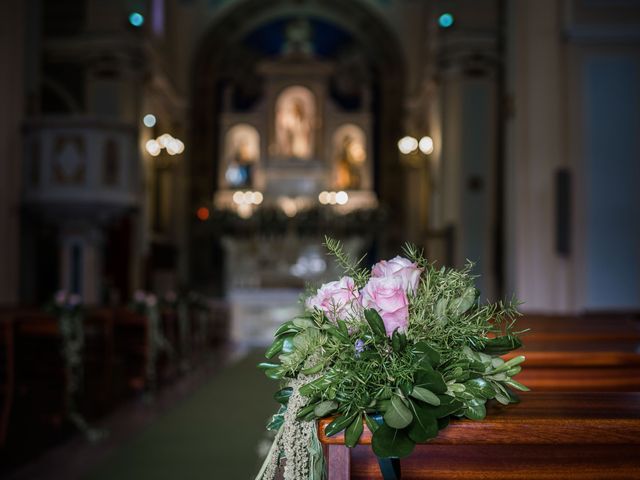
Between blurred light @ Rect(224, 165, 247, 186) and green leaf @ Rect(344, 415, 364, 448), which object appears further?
blurred light @ Rect(224, 165, 247, 186)

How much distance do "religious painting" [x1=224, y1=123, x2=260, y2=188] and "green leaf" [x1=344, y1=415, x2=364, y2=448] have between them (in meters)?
14.3

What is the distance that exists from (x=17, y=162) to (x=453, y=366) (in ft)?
28.6

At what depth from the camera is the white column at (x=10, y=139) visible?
8375 mm

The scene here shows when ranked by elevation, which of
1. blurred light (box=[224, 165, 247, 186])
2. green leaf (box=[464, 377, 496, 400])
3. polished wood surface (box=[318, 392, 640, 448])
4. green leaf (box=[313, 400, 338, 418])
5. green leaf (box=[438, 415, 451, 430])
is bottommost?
polished wood surface (box=[318, 392, 640, 448])

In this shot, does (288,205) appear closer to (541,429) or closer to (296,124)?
(296,124)

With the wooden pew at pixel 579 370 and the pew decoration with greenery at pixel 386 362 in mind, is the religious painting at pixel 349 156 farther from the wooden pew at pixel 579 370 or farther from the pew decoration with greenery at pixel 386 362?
the pew decoration with greenery at pixel 386 362

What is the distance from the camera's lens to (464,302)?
1521 millimetres

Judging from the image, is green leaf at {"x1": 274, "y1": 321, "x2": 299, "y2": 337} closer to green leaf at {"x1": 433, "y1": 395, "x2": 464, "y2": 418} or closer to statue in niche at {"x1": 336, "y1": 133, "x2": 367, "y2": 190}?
green leaf at {"x1": 433, "y1": 395, "x2": 464, "y2": 418}

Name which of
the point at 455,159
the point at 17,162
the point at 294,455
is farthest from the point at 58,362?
the point at 455,159

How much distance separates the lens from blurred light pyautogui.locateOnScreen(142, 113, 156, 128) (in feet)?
40.7

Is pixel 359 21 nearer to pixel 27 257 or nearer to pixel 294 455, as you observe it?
pixel 27 257

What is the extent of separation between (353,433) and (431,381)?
0.57 feet

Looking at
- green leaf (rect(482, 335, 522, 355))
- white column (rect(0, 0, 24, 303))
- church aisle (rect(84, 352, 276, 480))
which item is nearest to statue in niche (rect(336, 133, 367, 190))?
white column (rect(0, 0, 24, 303))

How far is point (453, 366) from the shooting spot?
4.66ft
